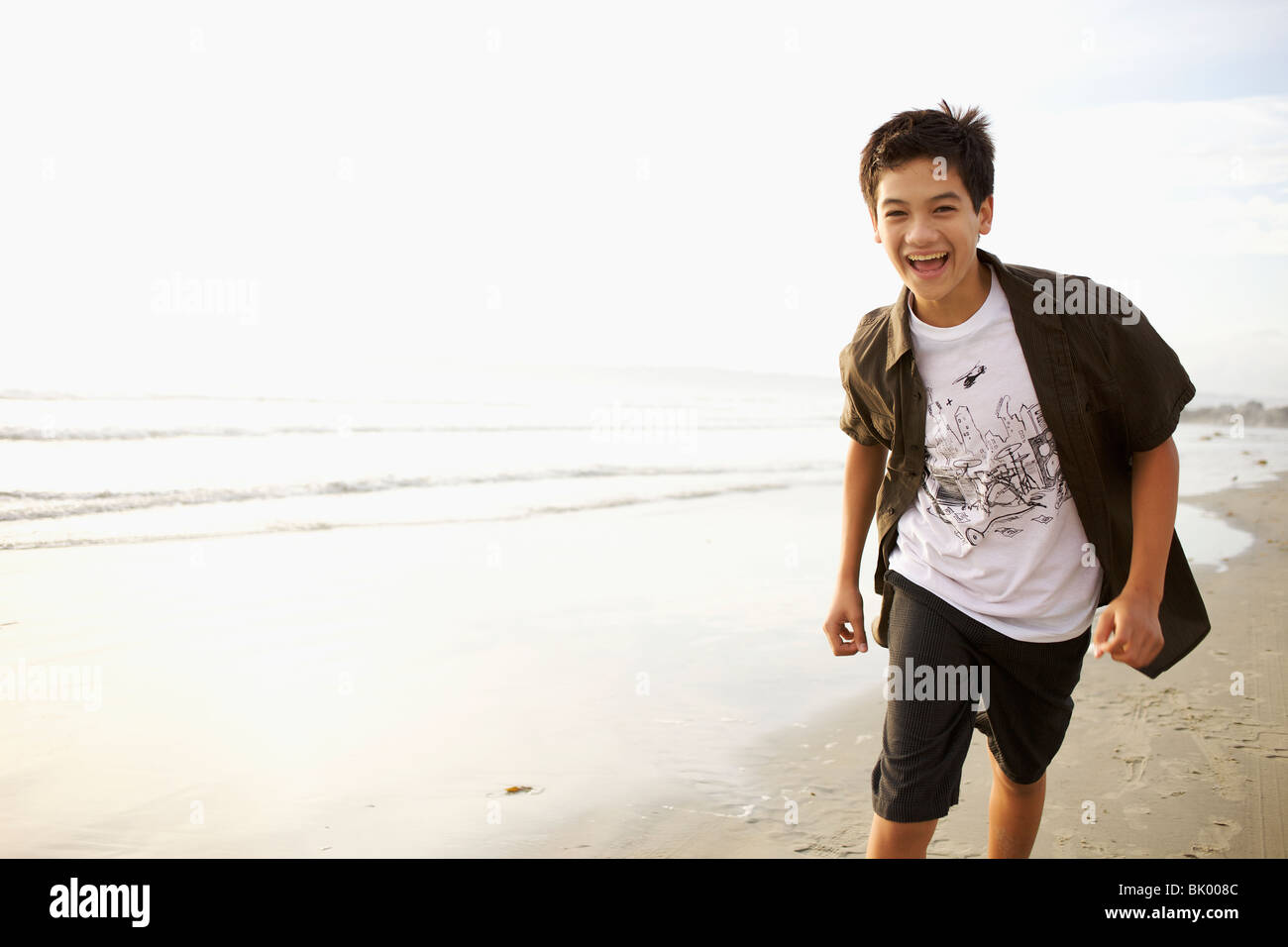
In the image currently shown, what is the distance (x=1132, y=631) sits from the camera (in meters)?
2.20

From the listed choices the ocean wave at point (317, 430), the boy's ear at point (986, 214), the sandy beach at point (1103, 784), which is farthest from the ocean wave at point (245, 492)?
the boy's ear at point (986, 214)

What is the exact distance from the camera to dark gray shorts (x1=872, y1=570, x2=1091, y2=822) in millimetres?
2234

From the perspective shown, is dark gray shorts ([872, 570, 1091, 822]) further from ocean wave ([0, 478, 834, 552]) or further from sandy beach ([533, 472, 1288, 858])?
ocean wave ([0, 478, 834, 552])

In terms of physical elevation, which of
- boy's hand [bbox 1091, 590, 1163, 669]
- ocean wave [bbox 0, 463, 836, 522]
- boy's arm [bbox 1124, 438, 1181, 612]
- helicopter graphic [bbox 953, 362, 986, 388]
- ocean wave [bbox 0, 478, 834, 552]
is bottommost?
ocean wave [bbox 0, 478, 834, 552]

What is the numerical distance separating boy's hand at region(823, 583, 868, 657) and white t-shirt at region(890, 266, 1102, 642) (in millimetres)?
245

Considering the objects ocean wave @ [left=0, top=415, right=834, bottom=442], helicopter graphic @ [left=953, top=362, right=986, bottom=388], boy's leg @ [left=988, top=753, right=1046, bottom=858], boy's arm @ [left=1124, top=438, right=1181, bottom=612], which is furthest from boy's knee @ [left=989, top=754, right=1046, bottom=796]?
ocean wave @ [left=0, top=415, right=834, bottom=442]

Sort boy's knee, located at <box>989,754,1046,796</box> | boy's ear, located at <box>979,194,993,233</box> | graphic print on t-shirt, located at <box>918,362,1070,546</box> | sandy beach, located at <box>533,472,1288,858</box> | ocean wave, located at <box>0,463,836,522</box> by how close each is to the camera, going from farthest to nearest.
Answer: ocean wave, located at <box>0,463,836,522</box> < sandy beach, located at <box>533,472,1288,858</box> < boy's knee, located at <box>989,754,1046,796</box> < boy's ear, located at <box>979,194,993,233</box> < graphic print on t-shirt, located at <box>918,362,1070,546</box>

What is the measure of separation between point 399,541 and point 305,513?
1911 mm

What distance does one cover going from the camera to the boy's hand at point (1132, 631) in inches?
86.4

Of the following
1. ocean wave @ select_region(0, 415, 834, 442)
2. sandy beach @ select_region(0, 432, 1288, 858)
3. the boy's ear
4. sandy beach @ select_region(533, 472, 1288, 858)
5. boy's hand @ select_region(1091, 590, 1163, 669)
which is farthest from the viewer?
ocean wave @ select_region(0, 415, 834, 442)

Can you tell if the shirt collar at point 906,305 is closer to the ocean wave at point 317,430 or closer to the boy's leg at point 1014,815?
the boy's leg at point 1014,815

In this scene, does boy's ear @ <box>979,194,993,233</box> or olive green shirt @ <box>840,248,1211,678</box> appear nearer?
olive green shirt @ <box>840,248,1211,678</box>

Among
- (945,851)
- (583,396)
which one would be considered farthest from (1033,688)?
(583,396)

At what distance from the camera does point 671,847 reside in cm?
323
